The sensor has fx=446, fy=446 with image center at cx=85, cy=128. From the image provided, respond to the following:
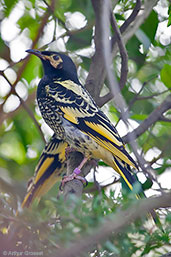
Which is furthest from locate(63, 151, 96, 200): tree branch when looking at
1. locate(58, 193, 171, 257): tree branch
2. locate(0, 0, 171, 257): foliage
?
locate(58, 193, 171, 257): tree branch

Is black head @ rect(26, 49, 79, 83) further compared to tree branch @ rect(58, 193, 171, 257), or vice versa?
black head @ rect(26, 49, 79, 83)

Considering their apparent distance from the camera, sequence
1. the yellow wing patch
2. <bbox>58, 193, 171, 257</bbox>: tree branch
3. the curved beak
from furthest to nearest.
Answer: the curved beak < the yellow wing patch < <bbox>58, 193, 171, 257</bbox>: tree branch

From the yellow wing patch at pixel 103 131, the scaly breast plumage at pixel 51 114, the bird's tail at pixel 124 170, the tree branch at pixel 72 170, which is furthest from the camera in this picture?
the scaly breast plumage at pixel 51 114

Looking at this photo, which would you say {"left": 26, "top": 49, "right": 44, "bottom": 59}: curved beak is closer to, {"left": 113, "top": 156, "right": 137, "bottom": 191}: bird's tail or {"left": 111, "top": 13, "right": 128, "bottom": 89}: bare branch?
{"left": 111, "top": 13, "right": 128, "bottom": 89}: bare branch

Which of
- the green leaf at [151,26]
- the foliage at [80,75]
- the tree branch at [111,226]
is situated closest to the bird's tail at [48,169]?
the foliage at [80,75]

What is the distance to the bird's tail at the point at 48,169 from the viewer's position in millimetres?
3432

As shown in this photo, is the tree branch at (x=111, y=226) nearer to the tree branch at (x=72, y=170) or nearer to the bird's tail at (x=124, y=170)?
the tree branch at (x=72, y=170)

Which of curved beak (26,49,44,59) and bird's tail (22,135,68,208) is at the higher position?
curved beak (26,49,44,59)

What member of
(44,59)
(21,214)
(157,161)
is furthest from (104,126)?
(21,214)

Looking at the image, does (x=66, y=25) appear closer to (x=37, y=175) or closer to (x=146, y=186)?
(x=37, y=175)

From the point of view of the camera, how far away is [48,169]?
3.57m

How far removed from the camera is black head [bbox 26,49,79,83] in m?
3.71

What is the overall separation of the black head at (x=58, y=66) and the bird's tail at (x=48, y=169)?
54 cm

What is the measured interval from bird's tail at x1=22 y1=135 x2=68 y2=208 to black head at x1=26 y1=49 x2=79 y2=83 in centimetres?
54
